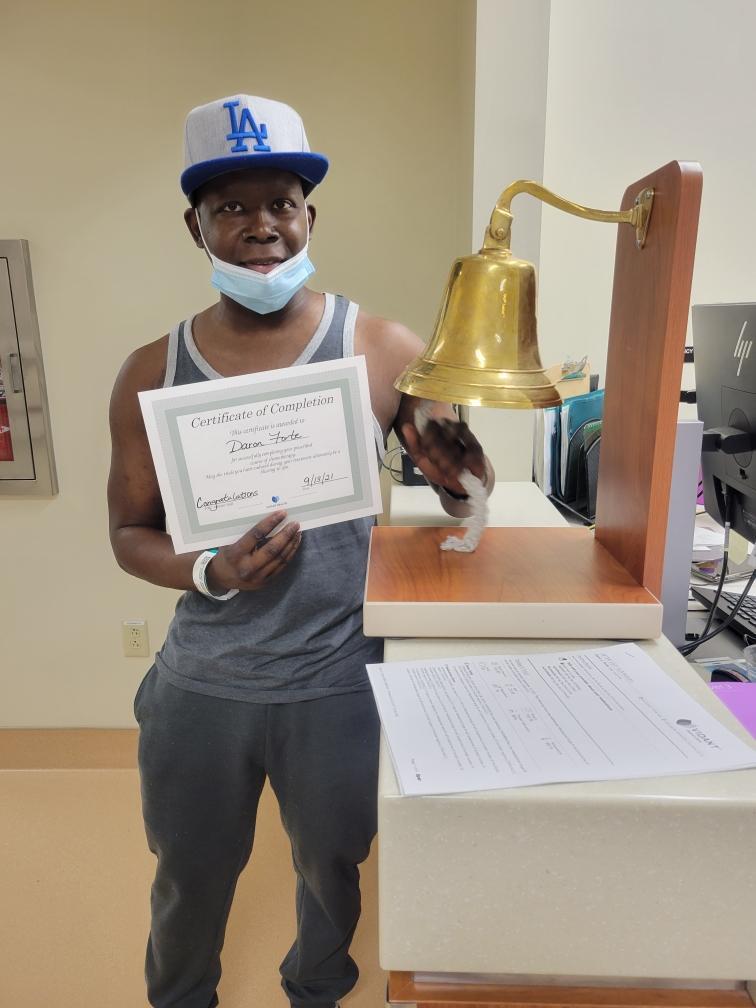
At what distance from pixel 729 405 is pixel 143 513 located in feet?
2.99

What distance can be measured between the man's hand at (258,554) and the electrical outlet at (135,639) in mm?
1312

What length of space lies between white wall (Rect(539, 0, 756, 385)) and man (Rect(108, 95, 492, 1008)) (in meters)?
1.13

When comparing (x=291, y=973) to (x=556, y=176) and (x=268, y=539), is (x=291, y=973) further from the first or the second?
(x=556, y=176)

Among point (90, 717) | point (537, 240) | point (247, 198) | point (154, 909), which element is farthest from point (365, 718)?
point (90, 717)

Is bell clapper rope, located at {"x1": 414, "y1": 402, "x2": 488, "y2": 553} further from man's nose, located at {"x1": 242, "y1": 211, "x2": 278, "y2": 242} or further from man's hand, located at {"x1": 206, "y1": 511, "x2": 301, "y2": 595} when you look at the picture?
man's nose, located at {"x1": 242, "y1": 211, "x2": 278, "y2": 242}

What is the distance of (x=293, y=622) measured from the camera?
1.06m

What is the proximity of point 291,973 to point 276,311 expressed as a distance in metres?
1.18

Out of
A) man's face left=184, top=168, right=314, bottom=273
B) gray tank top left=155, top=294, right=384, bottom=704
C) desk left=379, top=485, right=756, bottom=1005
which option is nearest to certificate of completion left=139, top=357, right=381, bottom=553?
gray tank top left=155, top=294, right=384, bottom=704

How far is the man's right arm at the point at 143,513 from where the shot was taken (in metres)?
0.98

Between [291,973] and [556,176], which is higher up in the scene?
[556,176]

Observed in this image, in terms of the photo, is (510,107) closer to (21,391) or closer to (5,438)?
(21,391)

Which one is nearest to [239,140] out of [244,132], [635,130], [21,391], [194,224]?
[244,132]

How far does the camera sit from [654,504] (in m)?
0.85

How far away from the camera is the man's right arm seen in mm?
984
